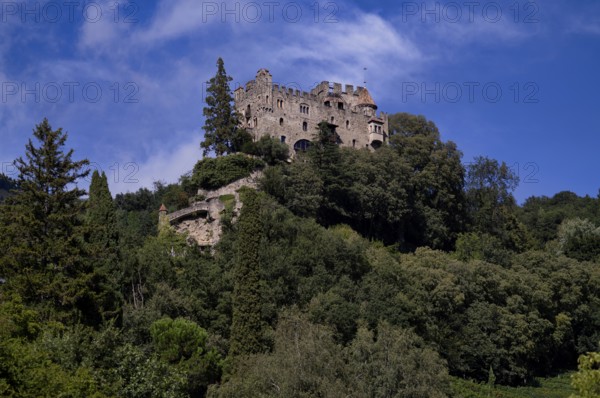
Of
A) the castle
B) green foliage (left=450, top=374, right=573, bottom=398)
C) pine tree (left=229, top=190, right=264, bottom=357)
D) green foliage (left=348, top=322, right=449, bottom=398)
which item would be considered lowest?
green foliage (left=450, top=374, right=573, bottom=398)

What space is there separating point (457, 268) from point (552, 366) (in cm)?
1327

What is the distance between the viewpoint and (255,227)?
4594 centimetres

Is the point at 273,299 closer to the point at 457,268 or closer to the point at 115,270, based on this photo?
the point at 115,270

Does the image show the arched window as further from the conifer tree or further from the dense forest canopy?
the conifer tree

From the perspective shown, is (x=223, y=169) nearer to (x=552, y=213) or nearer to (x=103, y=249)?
(x=103, y=249)

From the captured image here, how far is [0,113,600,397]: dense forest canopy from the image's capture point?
34.6 meters

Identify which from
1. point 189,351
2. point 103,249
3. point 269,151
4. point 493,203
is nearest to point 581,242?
point 493,203

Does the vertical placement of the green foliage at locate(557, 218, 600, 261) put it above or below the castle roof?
below

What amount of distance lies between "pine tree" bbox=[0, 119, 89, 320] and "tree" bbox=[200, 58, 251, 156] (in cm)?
2943

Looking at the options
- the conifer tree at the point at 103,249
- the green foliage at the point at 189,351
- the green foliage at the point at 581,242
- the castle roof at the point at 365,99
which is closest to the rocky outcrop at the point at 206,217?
the conifer tree at the point at 103,249

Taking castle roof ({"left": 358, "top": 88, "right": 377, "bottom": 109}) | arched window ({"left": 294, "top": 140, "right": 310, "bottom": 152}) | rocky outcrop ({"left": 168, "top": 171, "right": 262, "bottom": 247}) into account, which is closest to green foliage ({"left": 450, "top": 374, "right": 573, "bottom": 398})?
rocky outcrop ({"left": 168, "top": 171, "right": 262, "bottom": 247})

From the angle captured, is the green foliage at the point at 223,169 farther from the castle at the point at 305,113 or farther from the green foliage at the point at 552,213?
the green foliage at the point at 552,213

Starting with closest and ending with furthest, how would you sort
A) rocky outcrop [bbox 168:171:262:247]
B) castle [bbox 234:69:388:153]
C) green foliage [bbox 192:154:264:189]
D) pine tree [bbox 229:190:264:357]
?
pine tree [bbox 229:190:264:357], rocky outcrop [bbox 168:171:262:247], green foliage [bbox 192:154:264:189], castle [bbox 234:69:388:153]

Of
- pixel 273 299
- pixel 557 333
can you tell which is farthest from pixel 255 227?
pixel 557 333
